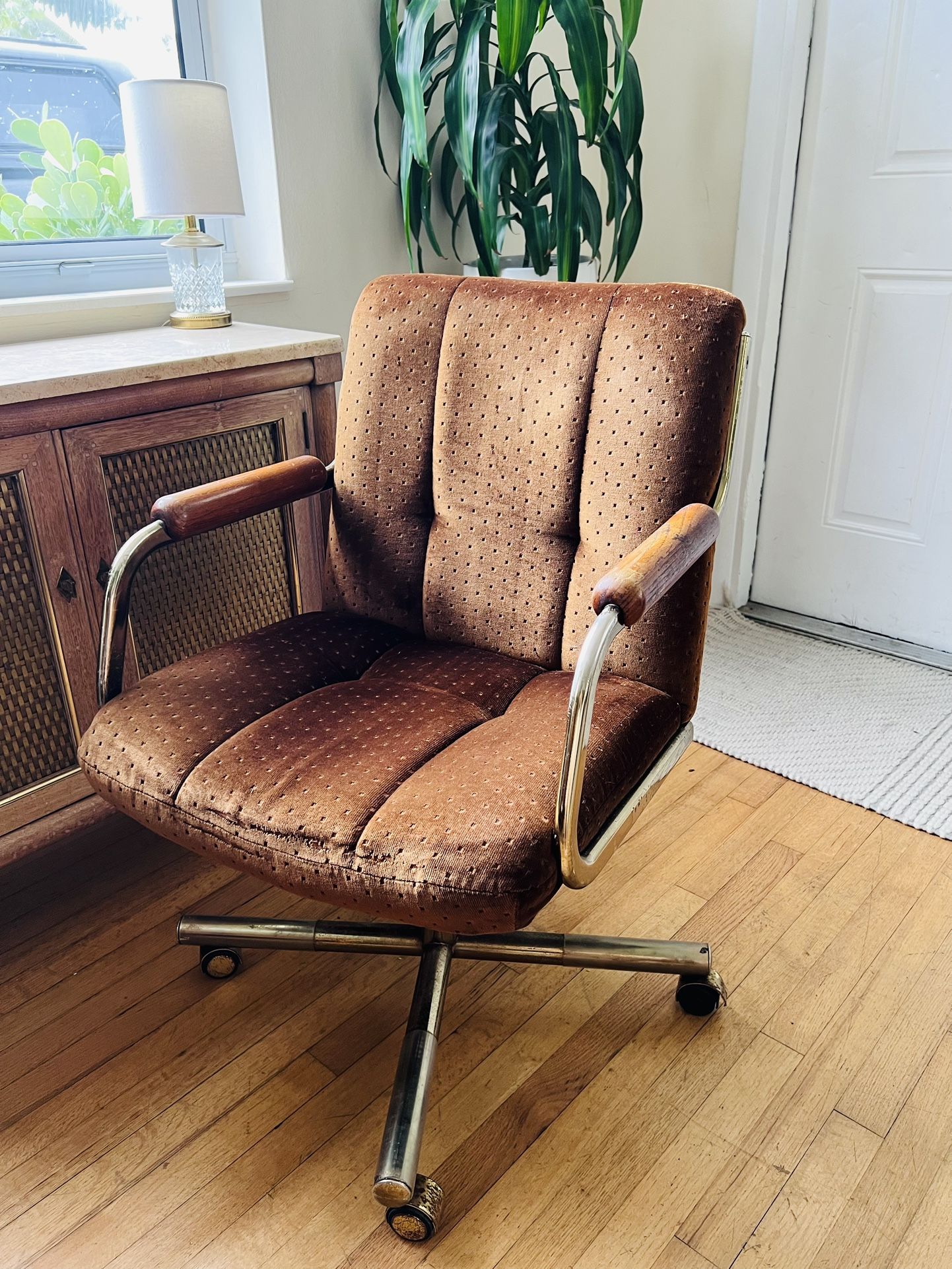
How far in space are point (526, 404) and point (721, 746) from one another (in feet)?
3.08

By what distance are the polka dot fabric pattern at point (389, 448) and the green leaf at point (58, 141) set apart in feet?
2.56

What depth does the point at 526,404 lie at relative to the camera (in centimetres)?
124

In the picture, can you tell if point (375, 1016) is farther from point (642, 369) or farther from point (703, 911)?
point (642, 369)

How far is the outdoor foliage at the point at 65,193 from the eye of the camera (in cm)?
169

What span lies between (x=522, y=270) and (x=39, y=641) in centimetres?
123

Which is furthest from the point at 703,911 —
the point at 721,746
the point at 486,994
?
the point at 721,746

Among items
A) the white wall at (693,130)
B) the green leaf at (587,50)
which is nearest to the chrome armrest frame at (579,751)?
the green leaf at (587,50)

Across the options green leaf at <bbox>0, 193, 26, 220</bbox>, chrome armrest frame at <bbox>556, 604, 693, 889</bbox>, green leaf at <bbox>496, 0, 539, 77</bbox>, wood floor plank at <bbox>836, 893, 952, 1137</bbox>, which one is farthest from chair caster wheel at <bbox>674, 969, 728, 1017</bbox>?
green leaf at <bbox>0, 193, 26, 220</bbox>

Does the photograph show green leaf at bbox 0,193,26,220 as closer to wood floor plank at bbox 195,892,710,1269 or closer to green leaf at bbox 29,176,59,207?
green leaf at bbox 29,176,59,207

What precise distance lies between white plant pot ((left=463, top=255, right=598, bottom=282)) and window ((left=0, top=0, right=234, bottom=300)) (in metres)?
0.64

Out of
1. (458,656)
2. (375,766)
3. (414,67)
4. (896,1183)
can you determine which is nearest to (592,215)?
(414,67)

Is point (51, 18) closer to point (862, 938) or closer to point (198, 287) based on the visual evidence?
point (198, 287)

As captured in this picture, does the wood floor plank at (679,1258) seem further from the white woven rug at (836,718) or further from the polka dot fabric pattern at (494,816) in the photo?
the white woven rug at (836,718)

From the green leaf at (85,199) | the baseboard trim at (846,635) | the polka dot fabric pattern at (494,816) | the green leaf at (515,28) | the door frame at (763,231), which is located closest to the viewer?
the polka dot fabric pattern at (494,816)
